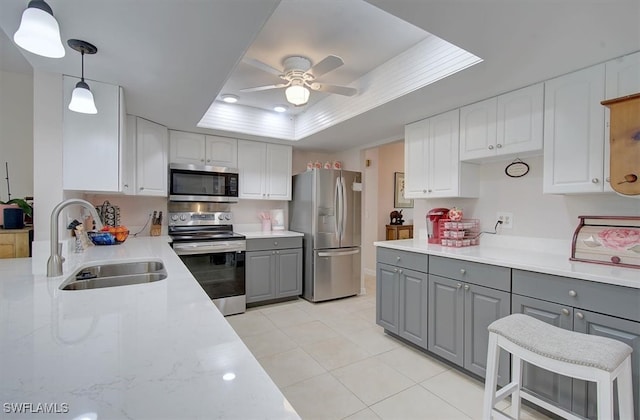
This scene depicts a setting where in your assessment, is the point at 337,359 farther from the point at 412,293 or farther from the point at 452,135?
the point at 452,135

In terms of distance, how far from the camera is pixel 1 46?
1.92 m

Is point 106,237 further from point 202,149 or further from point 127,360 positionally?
point 127,360

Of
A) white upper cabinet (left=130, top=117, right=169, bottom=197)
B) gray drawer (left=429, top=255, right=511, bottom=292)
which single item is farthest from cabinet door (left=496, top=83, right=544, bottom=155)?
white upper cabinet (left=130, top=117, right=169, bottom=197)

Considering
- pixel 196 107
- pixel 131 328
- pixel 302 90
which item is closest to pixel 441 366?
pixel 131 328

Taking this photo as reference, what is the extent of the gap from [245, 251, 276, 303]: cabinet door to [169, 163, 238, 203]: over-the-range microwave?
79 centimetres

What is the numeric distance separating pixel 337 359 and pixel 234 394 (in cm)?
203

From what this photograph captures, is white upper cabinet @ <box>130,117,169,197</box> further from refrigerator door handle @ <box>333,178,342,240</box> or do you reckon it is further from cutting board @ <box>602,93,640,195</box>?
cutting board @ <box>602,93,640,195</box>

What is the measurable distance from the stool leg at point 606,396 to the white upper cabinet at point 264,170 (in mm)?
3448

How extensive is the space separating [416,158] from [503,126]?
0.82 meters

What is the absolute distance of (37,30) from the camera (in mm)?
1048

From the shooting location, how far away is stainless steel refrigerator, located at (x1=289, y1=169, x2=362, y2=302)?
3.69 m

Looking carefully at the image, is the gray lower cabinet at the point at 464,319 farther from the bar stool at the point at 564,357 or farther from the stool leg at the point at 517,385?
the bar stool at the point at 564,357

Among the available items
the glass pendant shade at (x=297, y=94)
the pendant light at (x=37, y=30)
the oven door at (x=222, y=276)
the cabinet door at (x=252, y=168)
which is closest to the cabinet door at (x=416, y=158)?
the glass pendant shade at (x=297, y=94)

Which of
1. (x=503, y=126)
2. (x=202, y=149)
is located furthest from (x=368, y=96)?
(x=202, y=149)
